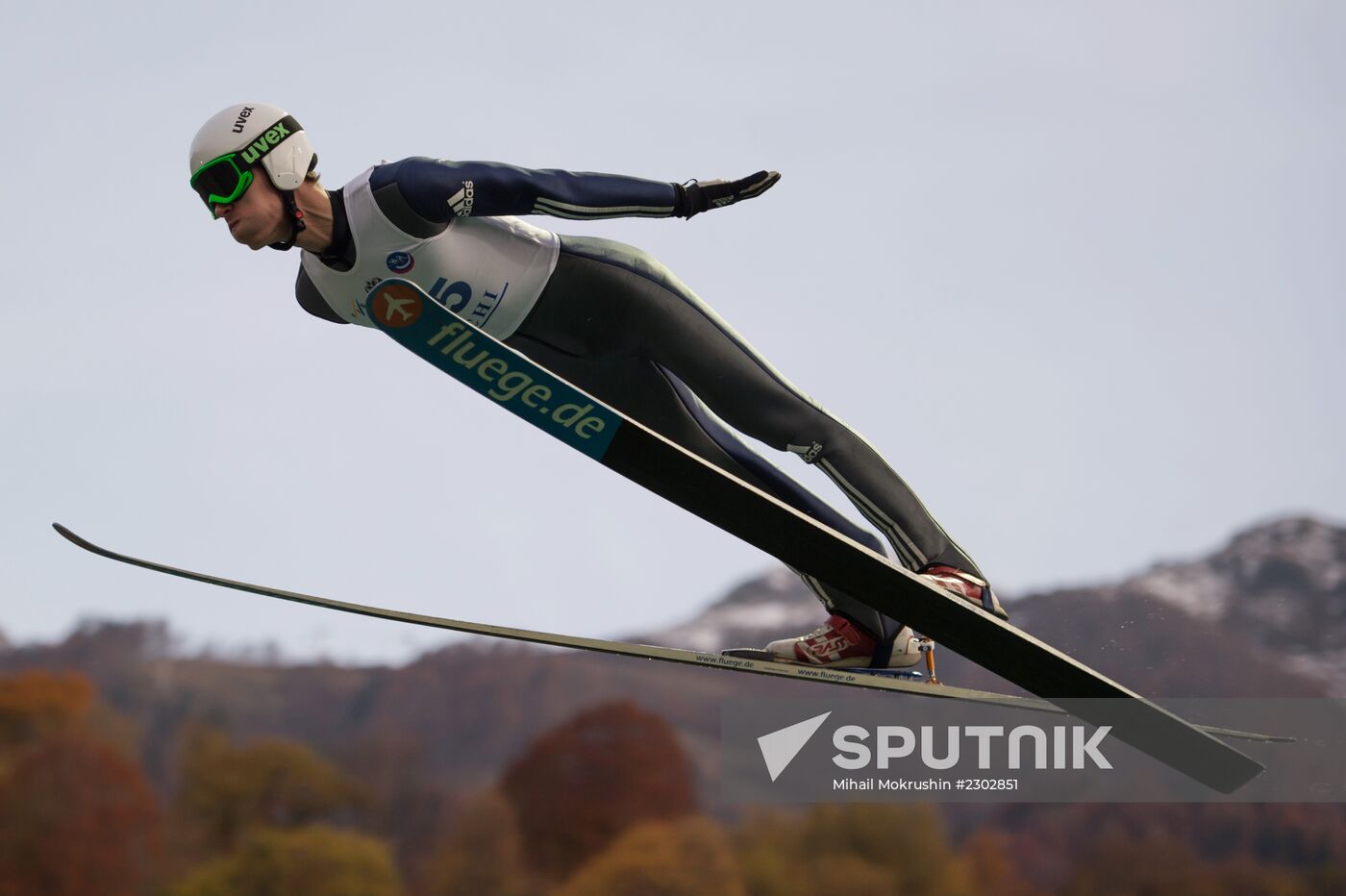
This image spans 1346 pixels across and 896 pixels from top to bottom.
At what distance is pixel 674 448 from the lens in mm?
4180

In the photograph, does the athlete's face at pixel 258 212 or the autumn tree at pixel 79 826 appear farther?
the autumn tree at pixel 79 826

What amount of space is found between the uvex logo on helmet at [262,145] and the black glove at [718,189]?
3.69 ft

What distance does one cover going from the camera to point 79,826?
3972cm

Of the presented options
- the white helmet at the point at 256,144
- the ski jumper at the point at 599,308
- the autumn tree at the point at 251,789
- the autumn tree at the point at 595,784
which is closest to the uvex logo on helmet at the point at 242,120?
the white helmet at the point at 256,144

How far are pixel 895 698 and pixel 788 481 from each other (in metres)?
1.33

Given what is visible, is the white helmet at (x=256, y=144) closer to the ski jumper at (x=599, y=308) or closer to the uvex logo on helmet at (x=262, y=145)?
the uvex logo on helmet at (x=262, y=145)

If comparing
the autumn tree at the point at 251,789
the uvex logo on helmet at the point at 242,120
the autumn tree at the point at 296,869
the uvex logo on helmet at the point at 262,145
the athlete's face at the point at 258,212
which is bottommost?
the autumn tree at the point at 296,869

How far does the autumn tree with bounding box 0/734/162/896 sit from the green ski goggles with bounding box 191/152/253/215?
3602 centimetres

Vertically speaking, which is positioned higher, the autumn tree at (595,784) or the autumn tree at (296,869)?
the autumn tree at (595,784)

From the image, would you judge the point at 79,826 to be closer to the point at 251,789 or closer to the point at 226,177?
the point at 251,789

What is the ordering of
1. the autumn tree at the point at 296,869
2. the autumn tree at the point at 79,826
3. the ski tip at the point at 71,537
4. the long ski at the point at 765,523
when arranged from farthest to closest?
the autumn tree at the point at 79,826 < the autumn tree at the point at 296,869 < the ski tip at the point at 71,537 < the long ski at the point at 765,523

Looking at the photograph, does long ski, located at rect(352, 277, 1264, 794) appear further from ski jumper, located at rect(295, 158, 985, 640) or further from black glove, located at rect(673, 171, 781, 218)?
black glove, located at rect(673, 171, 781, 218)

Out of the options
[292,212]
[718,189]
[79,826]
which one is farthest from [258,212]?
[79,826]

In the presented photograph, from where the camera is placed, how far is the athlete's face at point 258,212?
4.28 meters
